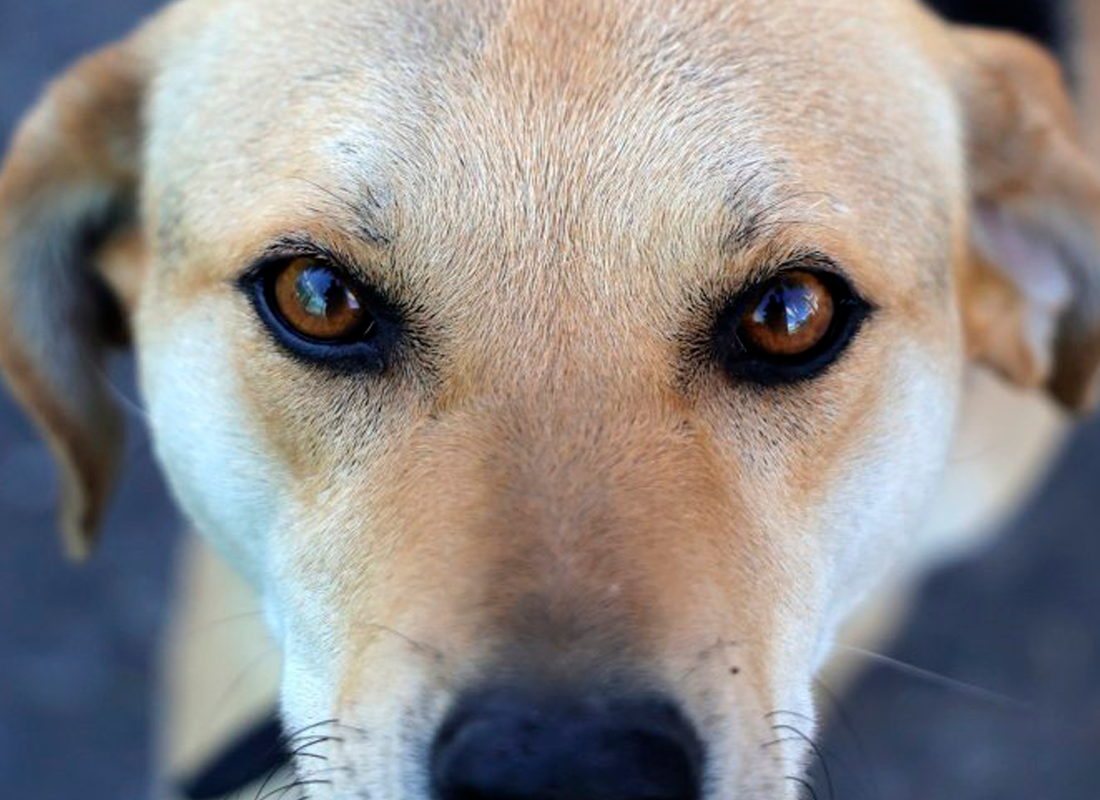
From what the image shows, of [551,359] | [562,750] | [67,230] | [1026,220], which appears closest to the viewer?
[562,750]

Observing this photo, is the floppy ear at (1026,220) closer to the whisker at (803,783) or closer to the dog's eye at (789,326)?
the dog's eye at (789,326)

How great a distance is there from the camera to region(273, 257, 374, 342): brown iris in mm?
2428

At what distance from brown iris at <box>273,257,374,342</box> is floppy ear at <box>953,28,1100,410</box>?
1.37m

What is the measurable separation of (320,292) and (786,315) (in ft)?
2.69

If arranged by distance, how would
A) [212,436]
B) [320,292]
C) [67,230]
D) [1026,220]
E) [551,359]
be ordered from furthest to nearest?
[1026,220], [67,230], [212,436], [320,292], [551,359]

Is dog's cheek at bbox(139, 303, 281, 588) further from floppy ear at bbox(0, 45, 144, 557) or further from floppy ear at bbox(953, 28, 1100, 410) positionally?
floppy ear at bbox(953, 28, 1100, 410)

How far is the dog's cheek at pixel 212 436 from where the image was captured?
2.59 meters

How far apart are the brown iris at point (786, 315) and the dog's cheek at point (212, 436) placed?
35.6 inches

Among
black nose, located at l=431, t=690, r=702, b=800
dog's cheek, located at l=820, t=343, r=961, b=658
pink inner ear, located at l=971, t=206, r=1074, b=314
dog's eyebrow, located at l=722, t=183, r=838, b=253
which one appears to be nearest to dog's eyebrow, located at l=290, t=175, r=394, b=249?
dog's eyebrow, located at l=722, t=183, r=838, b=253

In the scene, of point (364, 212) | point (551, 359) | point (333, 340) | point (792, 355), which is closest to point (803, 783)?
point (792, 355)

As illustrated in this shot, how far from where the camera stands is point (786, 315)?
246 centimetres

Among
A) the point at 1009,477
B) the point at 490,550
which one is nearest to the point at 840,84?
the point at 490,550

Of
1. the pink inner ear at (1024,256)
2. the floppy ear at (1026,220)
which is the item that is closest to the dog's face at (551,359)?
the floppy ear at (1026,220)

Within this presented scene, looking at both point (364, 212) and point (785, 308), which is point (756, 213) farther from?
point (364, 212)
